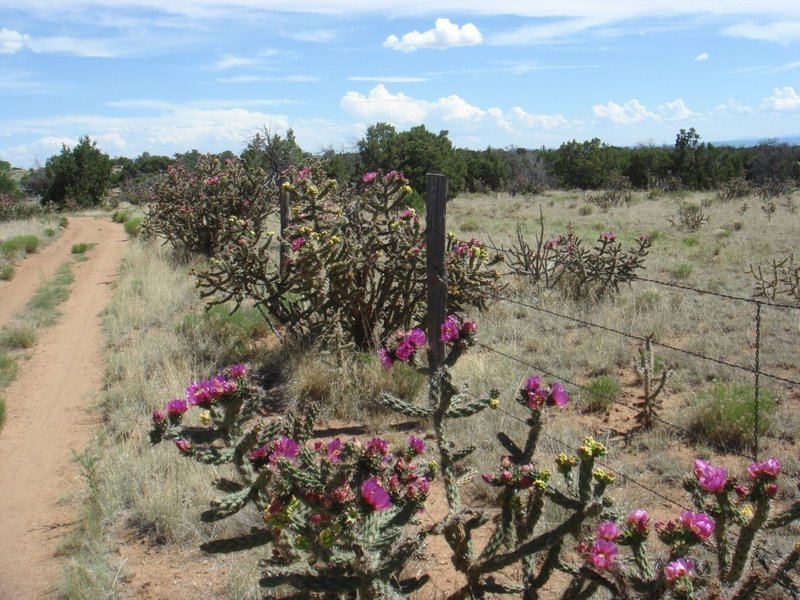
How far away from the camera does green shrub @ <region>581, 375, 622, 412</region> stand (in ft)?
20.7

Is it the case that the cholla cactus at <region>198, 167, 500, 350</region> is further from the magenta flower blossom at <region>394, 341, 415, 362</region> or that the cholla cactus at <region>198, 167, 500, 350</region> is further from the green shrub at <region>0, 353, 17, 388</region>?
the magenta flower blossom at <region>394, 341, 415, 362</region>

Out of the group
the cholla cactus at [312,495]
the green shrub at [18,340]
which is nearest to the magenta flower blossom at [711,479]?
the cholla cactus at [312,495]

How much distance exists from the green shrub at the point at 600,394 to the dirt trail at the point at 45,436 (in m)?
4.14

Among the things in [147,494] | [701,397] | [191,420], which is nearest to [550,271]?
[701,397]

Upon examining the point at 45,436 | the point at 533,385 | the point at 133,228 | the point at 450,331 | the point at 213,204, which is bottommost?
the point at 45,436

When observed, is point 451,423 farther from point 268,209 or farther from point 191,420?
point 268,209

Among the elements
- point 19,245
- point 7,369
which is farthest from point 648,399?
point 19,245

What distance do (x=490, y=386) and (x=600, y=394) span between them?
95cm

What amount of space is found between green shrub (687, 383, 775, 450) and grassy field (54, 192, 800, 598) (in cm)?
1

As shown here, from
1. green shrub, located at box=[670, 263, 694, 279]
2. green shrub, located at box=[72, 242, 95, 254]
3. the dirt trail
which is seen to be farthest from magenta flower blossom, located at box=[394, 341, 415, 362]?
green shrub, located at box=[72, 242, 95, 254]

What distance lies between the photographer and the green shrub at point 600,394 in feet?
20.7

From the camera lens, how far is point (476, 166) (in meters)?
41.8

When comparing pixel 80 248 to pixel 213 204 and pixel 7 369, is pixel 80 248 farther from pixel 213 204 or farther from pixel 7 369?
pixel 7 369

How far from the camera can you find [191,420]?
5.99m
